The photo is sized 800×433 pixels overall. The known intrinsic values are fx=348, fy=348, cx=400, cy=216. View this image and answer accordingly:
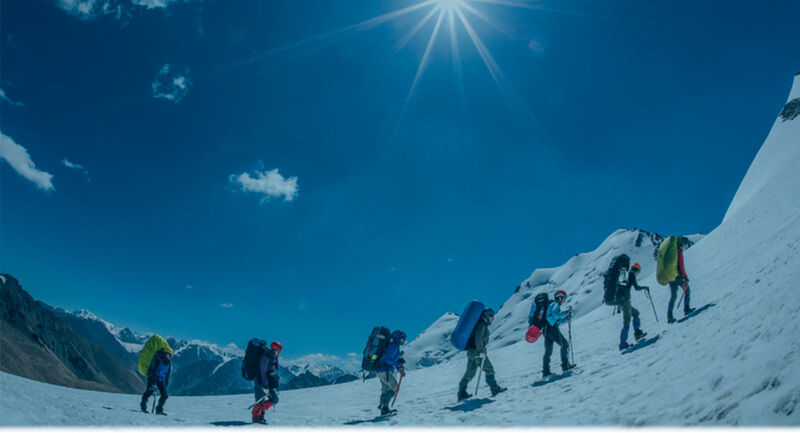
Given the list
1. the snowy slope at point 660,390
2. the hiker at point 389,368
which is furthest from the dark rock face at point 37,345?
the hiker at point 389,368

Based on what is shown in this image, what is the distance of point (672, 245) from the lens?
36.9 feet

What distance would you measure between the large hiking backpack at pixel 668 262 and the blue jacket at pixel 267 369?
11.8m

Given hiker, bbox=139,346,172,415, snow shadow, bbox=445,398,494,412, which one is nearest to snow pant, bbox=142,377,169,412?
hiker, bbox=139,346,172,415

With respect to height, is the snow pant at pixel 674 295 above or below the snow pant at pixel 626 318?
above

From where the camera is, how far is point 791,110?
85.8 m

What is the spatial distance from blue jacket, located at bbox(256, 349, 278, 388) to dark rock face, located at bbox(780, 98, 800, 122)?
402 ft

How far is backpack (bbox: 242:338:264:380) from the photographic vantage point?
8859 millimetres

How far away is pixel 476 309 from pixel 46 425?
8576mm

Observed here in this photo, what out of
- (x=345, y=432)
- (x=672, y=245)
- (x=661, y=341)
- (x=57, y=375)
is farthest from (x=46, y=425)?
(x=57, y=375)

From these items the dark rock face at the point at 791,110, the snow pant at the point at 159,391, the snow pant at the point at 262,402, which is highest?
the dark rock face at the point at 791,110

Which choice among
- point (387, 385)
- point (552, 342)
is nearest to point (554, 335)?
point (552, 342)

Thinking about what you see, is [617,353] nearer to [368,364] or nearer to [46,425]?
[368,364]

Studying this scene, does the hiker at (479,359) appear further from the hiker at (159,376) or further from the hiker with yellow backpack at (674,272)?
the hiker at (159,376)

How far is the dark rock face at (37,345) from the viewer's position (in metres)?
78.2
